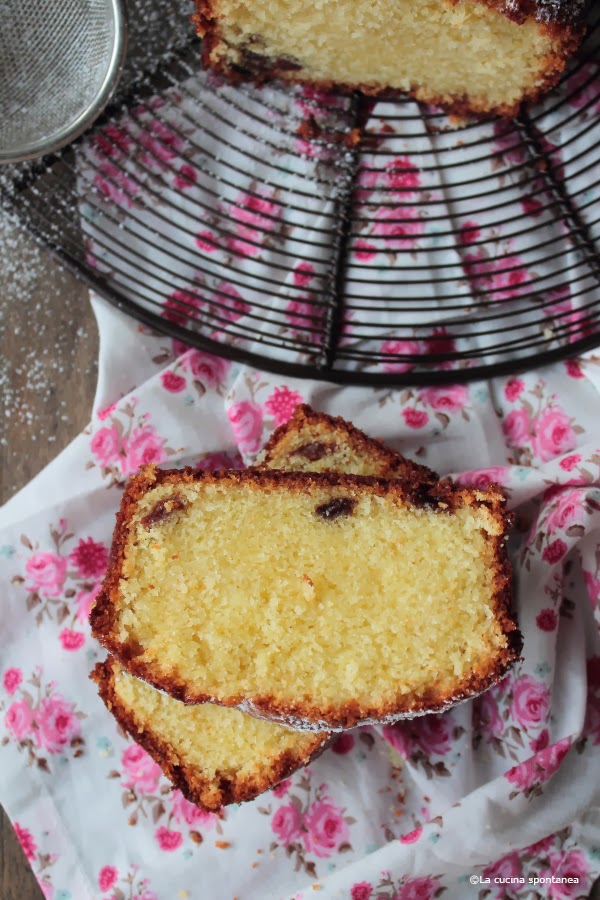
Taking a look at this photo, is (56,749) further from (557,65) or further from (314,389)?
(557,65)

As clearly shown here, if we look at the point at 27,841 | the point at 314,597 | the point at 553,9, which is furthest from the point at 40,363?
the point at 553,9

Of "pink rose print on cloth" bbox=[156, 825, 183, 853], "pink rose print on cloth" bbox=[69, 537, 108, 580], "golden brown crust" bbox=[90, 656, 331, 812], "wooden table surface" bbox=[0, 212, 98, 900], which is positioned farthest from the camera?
"wooden table surface" bbox=[0, 212, 98, 900]

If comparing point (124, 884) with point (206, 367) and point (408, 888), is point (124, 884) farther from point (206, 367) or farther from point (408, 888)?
point (206, 367)

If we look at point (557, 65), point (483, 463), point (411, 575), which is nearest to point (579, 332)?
point (483, 463)

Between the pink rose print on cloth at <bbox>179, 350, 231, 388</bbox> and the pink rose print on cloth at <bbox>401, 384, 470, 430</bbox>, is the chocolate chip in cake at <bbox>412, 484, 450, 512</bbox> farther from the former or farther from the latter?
the pink rose print on cloth at <bbox>179, 350, 231, 388</bbox>

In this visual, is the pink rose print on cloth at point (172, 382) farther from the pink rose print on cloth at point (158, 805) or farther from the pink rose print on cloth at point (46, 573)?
the pink rose print on cloth at point (158, 805)

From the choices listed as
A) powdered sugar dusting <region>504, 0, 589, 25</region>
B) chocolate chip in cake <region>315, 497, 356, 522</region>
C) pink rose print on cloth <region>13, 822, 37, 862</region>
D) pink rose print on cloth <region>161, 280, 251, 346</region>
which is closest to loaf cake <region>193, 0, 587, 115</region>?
powdered sugar dusting <region>504, 0, 589, 25</region>
